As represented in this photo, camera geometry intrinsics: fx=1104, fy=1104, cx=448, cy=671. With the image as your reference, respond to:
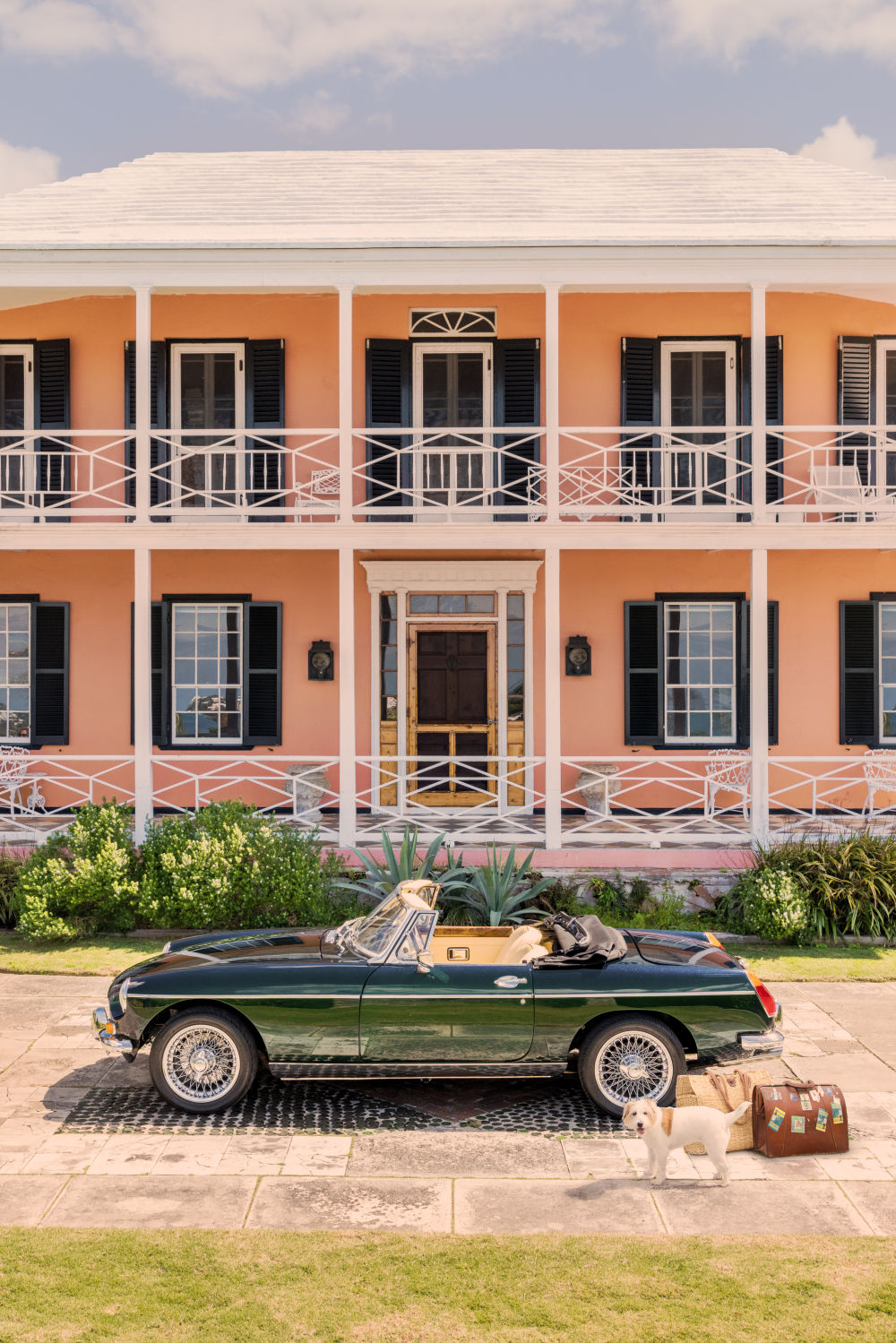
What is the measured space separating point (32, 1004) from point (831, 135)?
1910 centimetres

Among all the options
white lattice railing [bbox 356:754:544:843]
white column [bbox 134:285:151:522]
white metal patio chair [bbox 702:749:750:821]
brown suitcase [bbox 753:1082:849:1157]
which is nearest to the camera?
brown suitcase [bbox 753:1082:849:1157]

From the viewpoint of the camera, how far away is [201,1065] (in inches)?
236

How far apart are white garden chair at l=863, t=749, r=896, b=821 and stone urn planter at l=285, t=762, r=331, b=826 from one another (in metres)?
5.34

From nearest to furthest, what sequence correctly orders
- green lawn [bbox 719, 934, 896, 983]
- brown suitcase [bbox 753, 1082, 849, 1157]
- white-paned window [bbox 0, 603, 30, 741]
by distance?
brown suitcase [bbox 753, 1082, 849, 1157], green lawn [bbox 719, 934, 896, 983], white-paned window [bbox 0, 603, 30, 741]

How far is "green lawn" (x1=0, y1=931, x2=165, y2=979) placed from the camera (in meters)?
8.88

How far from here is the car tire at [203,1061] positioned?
5910 mm

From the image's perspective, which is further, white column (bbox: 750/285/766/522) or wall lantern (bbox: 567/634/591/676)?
wall lantern (bbox: 567/634/591/676)

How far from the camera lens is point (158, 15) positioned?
11953 mm

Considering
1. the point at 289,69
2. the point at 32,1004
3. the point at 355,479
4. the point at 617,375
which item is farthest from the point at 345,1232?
the point at 289,69

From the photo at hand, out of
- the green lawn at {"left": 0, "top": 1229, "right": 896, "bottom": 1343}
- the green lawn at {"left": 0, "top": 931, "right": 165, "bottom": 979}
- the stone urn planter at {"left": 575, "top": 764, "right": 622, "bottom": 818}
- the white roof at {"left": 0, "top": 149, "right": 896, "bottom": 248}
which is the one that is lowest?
the green lawn at {"left": 0, "top": 931, "right": 165, "bottom": 979}

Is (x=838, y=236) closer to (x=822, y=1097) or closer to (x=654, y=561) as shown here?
(x=654, y=561)

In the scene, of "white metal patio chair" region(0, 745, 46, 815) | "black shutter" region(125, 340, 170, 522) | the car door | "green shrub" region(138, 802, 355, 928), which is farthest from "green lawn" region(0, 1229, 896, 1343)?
"black shutter" region(125, 340, 170, 522)

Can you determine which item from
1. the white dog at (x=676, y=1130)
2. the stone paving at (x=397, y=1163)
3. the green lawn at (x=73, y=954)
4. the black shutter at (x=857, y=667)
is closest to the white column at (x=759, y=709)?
the black shutter at (x=857, y=667)

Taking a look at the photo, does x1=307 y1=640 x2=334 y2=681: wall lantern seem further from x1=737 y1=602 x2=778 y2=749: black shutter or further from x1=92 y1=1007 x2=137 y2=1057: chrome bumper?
x1=92 y1=1007 x2=137 y2=1057: chrome bumper
